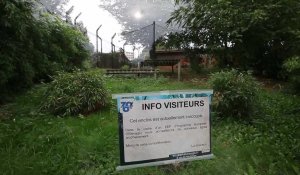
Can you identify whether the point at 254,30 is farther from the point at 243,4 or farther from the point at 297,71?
the point at 297,71

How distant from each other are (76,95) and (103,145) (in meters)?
1.97

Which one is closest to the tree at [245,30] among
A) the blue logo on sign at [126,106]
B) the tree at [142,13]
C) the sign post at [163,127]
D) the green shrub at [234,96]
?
the green shrub at [234,96]

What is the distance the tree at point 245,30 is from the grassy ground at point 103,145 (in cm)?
461

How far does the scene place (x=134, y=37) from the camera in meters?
31.2

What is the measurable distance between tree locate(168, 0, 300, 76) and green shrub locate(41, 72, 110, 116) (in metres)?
5.49

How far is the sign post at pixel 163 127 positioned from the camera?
3.11m

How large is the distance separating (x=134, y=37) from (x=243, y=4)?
21252 millimetres

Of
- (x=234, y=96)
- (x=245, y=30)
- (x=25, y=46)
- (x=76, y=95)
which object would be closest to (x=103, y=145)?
(x=76, y=95)

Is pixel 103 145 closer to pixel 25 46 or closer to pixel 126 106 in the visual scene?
pixel 126 106

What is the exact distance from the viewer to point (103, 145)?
459 cm

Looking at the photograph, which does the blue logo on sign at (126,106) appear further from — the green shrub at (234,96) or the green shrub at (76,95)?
the green shrub at (234,96)

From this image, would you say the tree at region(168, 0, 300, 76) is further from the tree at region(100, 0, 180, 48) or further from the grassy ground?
the tree at region(100, 0, 180, 48)

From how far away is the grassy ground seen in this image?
3.97 m

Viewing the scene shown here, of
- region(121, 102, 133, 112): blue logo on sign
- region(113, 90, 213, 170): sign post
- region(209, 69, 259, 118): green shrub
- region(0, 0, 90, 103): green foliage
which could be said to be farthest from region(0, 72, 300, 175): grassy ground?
region(0, 0, 90, 103): green foliage
